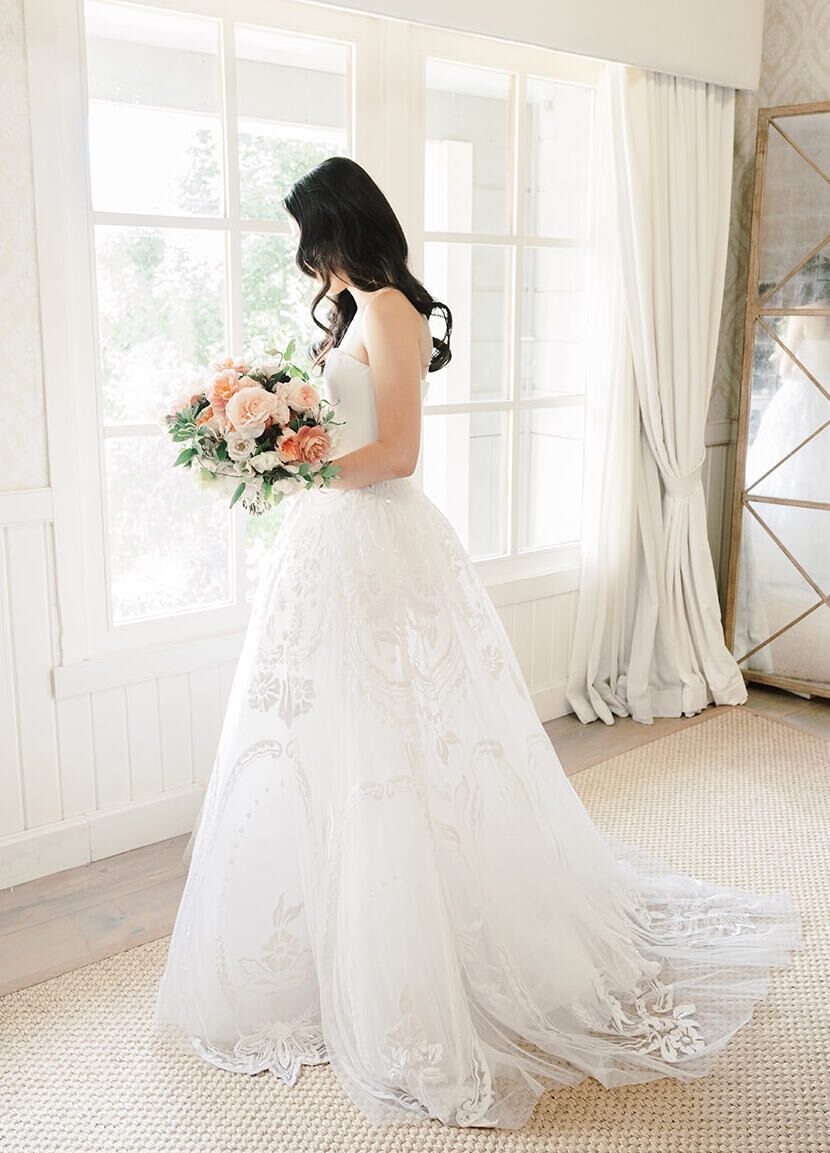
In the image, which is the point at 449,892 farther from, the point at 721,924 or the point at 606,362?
the point at 606,362

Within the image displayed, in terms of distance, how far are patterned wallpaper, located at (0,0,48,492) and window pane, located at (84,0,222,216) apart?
0.19 metres

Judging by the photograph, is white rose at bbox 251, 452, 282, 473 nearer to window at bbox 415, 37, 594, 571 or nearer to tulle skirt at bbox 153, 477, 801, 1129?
tulle skirt at bbox 153, 477, 801, 1129

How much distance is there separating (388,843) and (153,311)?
1.49 metres

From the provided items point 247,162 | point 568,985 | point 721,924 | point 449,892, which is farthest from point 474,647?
point 247,162

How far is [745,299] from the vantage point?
4066mm

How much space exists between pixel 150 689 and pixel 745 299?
2.69 meters

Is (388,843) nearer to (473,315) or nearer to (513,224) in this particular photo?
(473,315)

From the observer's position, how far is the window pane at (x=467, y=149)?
313 centimetres

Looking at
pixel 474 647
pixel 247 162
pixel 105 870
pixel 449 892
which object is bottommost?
pixel 105 870

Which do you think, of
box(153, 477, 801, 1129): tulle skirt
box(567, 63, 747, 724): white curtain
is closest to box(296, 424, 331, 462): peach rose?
box(153, 477, 801, 1129): tulle skirt

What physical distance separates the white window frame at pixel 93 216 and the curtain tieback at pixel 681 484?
1.19 m

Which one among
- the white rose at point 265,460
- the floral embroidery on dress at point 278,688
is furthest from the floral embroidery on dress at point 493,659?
the white rose at point 265,460

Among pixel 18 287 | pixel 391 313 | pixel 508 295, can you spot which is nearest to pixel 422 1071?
pixel 391 313

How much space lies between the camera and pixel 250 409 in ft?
6.16
